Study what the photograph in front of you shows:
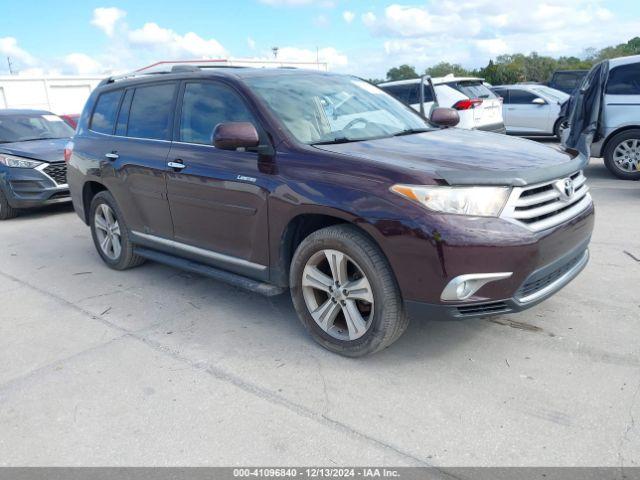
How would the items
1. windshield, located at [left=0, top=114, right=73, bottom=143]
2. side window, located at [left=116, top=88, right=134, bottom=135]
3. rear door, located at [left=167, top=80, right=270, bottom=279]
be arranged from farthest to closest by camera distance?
windshield, located at [left=0, top=114, right=73, bottom=143], side window, located at [left=116, top=88, right=134, bottom=135], rear door, located at [left=167, top=80, right=270, bottom=279]

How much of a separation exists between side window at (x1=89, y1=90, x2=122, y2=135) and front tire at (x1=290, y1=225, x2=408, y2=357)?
2804 mm

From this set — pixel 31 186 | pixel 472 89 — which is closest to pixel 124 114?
pixel 31 186

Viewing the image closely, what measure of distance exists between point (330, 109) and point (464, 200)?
1.50 metres

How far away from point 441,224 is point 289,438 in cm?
134

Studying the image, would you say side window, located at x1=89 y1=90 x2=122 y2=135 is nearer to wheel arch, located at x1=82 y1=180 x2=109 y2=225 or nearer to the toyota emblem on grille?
wheel arch, located at x1=82 y1=180 x2=109 y2=225

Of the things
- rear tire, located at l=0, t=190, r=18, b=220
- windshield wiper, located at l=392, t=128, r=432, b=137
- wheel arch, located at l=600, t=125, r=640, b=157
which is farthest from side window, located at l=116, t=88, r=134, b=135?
wheel arch, located at l=600, t=125, r=640, b=157

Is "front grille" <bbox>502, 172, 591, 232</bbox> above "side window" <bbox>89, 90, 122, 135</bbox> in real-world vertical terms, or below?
below

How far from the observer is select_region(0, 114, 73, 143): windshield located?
9.09 meters

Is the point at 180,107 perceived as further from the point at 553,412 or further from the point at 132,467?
the point at 553,412

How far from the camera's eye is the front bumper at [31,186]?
27.2ft

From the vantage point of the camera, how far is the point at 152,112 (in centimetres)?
476

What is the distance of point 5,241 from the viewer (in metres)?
7.25

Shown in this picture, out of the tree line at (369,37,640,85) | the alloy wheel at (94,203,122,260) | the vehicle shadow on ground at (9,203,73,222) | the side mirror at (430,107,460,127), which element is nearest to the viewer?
the side mirror at (430,107,460,127)

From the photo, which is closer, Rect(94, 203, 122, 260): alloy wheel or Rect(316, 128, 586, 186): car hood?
Rect(316, 128, 586, 186): car hood
